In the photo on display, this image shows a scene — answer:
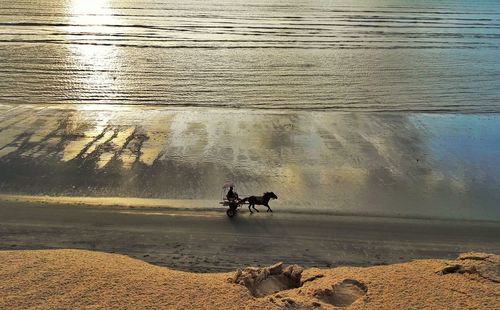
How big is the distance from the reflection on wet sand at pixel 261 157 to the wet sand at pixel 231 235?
0.73m

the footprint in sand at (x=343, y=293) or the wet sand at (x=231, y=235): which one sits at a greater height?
the wet sand at (x=231, y=235)

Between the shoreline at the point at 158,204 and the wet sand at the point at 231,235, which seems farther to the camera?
the shoreline at the point at 158,204

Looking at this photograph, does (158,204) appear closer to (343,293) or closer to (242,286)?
(242,286)

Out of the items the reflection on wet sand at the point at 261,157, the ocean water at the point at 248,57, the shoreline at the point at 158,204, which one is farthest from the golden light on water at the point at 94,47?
the shoreline at the point at 158,204

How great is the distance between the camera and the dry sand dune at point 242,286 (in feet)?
18.0

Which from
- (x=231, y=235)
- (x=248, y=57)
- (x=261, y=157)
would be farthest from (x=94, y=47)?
(x=231, y=235)

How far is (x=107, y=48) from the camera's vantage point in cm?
2675

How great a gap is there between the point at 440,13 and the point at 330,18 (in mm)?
11014

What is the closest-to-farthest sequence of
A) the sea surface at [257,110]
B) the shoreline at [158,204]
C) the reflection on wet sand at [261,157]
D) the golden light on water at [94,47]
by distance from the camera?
the shoreline at [158,204] < the reflection on wet sand at [261,157] < the sea surface at [257,110] < the golden light on water at [94,47]

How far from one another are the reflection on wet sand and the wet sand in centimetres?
73

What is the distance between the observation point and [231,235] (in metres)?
9.80

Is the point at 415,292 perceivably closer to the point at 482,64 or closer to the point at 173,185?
the point at 173,185

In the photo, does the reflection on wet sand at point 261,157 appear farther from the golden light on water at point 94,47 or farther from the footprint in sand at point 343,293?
the footprint in sand at point 343,293

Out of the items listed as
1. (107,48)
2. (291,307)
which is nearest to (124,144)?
(291,307)
